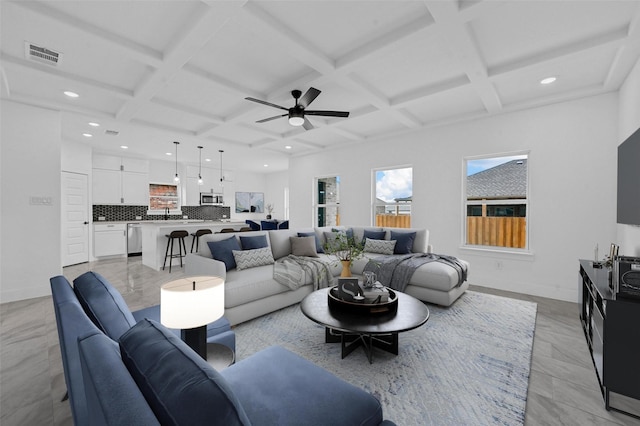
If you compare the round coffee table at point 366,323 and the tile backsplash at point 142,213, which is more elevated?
the tile backsplash at point 142,213

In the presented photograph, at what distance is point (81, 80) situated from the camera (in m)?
3.28

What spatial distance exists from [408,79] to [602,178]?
2902 mm

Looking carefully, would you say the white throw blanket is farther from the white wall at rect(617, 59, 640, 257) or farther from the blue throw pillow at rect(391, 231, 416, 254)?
the white wall at rect(617, 59, 640, 257)

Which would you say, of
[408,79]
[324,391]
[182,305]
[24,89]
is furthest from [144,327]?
[24,89]

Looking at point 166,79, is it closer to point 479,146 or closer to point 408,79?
point 408,79

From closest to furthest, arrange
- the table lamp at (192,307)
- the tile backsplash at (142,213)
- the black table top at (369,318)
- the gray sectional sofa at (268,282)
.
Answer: the table lamp at (192,307) → the black table top at (369,318) → the gray sectional sofa at (268,282) → the tile backsplash at (142,213)

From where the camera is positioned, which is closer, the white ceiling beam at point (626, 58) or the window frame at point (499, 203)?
the white ceiling beam at point (626, 58)

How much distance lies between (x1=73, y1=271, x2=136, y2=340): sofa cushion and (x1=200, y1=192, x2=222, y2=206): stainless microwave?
25.6 ft

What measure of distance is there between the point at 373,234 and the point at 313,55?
3065 millimetres

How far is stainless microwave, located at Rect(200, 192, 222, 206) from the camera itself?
8984mm

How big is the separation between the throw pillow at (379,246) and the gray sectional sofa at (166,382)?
3.24 meters

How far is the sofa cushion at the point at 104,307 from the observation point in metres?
1.26

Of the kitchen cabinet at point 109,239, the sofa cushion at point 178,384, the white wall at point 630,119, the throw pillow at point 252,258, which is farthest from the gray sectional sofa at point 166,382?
the kitchen cabinet at point 109,239

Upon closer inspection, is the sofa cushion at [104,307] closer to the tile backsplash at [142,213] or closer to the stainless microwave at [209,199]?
the tile backsplash at [142,213]
